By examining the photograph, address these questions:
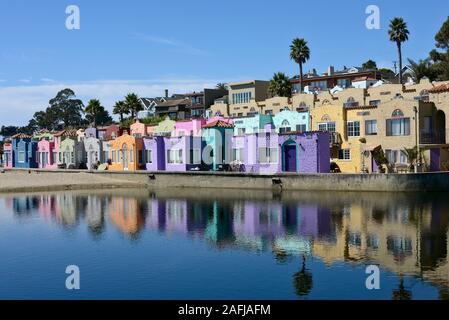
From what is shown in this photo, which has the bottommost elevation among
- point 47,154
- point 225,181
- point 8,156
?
point 225,181

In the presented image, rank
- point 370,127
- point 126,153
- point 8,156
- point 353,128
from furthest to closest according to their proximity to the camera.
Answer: point 8,156
point 126,153
point 353,128
point 370,127

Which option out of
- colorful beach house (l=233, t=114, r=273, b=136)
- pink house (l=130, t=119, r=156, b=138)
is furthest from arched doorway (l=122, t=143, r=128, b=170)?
colorful beach house (l=233, t=114, r=273, b=136)

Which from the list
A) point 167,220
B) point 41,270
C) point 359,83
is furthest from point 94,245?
point 359,83

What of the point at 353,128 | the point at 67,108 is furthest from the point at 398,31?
the point at 67,108

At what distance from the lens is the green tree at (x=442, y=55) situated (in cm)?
8944

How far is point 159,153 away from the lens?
8356 centimetres

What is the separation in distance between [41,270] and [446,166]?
45.8 metres

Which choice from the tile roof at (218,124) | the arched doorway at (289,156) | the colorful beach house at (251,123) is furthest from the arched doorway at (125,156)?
the arched doorway at (289,156)

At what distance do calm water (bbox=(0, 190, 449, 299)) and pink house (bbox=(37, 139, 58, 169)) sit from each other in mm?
49635

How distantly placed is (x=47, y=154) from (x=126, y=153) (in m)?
27.6

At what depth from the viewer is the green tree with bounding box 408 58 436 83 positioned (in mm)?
94812

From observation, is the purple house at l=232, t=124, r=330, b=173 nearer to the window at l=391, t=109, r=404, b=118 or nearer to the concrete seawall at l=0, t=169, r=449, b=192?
the concrete seawall at l=0, t=169, r=449, b=192

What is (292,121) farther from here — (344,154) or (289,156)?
(344,154)

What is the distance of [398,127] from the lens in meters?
64.7
